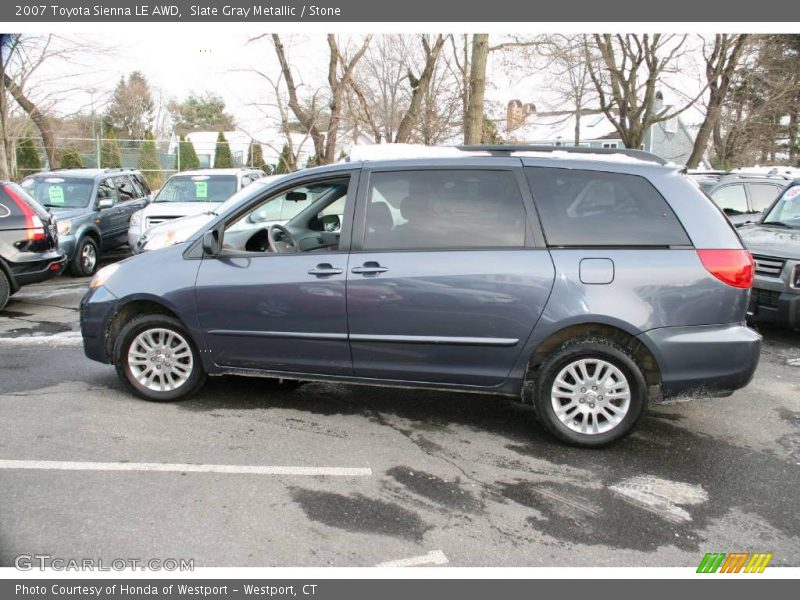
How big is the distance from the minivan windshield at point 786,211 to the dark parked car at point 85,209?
10.0 metres

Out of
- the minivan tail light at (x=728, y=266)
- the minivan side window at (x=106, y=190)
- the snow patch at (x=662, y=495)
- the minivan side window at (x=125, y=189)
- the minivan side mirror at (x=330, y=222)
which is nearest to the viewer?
the snow patch at (x=662, y=495)

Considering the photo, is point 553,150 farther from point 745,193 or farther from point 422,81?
point 422,81

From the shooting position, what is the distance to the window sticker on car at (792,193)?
851cm

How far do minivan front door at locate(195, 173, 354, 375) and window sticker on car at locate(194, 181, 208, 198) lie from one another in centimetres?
781

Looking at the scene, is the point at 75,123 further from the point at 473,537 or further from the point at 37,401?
the point at 473,537

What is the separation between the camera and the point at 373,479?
3971mm

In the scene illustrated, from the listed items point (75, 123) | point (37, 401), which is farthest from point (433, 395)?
point (75, 123)

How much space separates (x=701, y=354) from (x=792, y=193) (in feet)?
17.9

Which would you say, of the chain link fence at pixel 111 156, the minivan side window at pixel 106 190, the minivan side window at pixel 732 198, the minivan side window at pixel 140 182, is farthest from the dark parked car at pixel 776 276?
the chain link fence at pixel 111 156

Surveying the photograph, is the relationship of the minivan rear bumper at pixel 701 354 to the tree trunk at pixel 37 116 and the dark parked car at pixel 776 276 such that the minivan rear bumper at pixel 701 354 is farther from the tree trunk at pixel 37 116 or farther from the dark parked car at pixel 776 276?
the tree trunk at pixel 37 116

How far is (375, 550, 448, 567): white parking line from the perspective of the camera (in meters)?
3.13

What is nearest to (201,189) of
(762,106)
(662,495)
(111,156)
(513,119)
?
(662,495)

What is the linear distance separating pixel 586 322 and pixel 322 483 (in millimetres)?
1879

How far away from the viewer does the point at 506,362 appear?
177 inches
